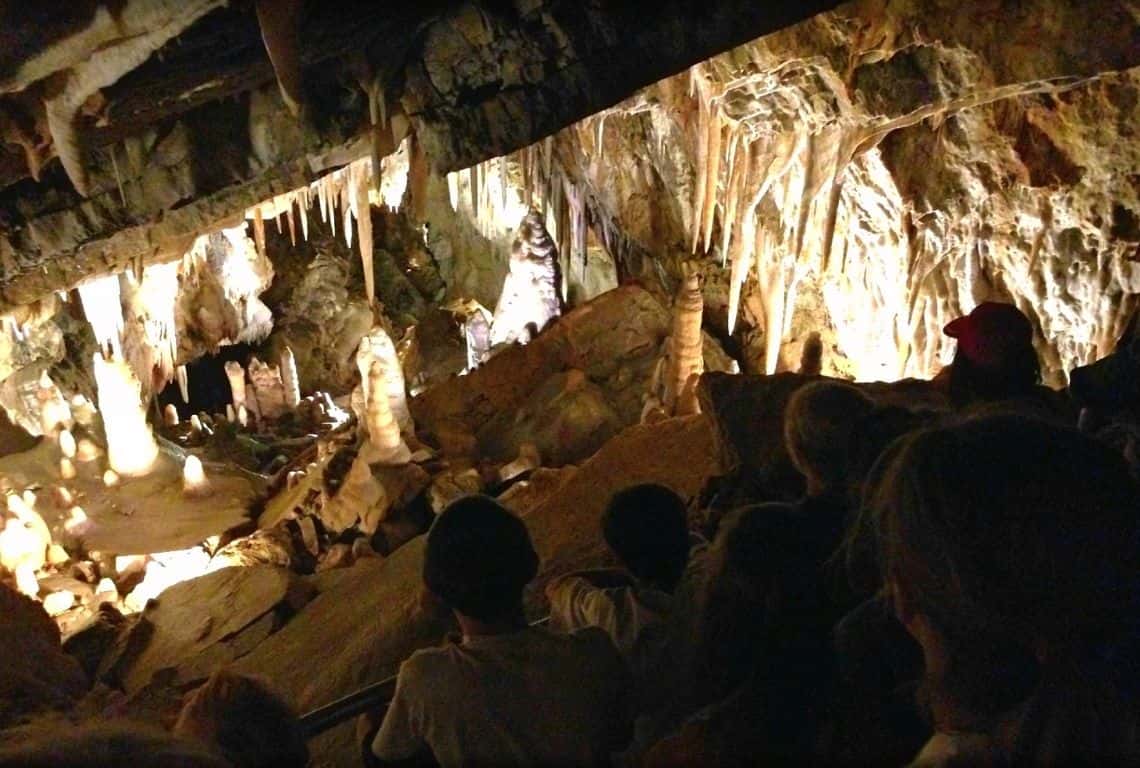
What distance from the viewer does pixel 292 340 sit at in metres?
16.0

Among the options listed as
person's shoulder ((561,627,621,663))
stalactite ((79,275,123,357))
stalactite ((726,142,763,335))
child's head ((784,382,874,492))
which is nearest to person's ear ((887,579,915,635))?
person's shoulder ((561,627,621,663))

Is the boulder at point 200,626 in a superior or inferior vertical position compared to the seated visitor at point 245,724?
inferior

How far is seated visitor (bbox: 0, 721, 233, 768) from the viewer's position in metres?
0.79

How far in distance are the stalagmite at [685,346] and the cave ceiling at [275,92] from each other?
407cm

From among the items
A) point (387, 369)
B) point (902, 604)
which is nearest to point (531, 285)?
point (387, 369)

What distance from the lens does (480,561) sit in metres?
1.49

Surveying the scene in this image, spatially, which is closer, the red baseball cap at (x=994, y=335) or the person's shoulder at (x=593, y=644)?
the person's shoulder at (x=593, y=644)

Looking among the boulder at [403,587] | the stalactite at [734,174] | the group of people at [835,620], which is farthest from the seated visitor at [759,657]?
the stalactite at [734,174]

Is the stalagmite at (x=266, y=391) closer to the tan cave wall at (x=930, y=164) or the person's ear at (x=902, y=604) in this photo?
the tan cave wall at (x=930, y=164)

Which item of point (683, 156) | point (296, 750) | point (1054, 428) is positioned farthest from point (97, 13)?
point (683, 156)

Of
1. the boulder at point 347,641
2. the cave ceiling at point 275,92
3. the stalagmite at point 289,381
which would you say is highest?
the cave ceiling at point 275,92

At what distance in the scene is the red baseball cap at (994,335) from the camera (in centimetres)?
237

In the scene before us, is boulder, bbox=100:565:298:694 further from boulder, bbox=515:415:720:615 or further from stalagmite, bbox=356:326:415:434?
stalagmite, bbox=356:326:415:434

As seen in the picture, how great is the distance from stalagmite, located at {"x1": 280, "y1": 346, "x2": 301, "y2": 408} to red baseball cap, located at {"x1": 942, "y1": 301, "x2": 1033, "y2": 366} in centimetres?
1343
